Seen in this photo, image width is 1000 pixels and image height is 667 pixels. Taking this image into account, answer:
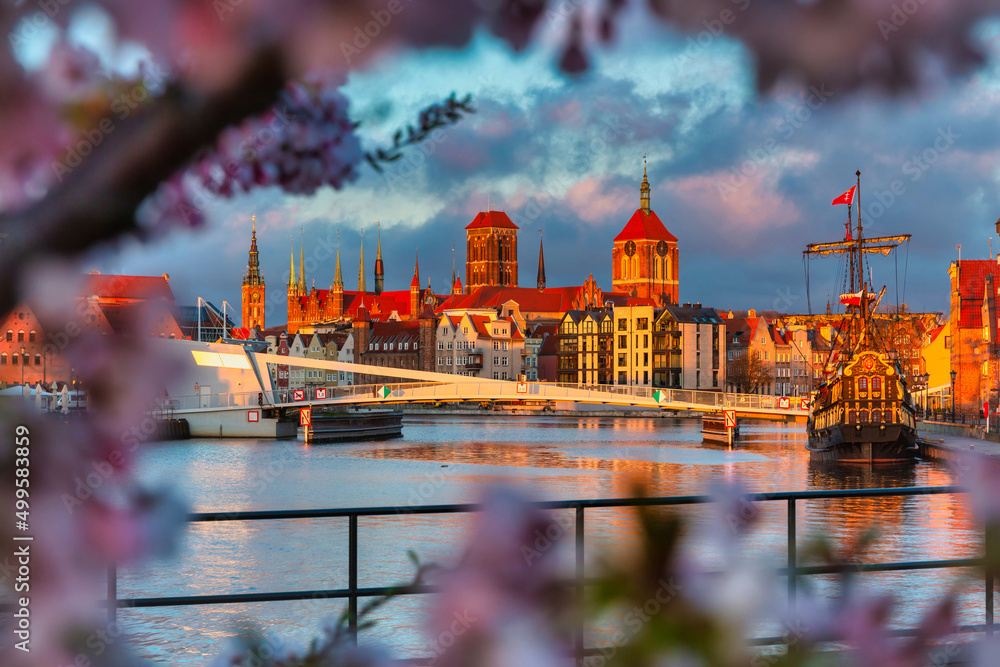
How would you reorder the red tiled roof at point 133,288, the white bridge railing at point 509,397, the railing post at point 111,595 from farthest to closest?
the white bridge railing at point 509,397 → the railing post at point 111,595 → the red tiled roof at point 133,288

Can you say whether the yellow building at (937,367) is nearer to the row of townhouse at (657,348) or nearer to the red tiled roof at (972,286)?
the red tiled roof at (972,286)

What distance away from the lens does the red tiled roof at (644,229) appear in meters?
142

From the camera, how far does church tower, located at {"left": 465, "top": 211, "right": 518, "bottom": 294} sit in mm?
155625

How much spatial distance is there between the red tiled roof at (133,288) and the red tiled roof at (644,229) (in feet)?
468

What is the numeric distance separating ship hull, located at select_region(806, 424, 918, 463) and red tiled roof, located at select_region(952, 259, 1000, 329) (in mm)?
20799

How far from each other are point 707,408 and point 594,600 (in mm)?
54665

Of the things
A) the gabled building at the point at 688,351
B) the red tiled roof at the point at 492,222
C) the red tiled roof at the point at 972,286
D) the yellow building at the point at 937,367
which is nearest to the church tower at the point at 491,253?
the red tiled roof at the point at 492,222

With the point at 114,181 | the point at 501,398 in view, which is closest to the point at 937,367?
the point at 501,398

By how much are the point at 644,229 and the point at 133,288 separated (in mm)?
143409

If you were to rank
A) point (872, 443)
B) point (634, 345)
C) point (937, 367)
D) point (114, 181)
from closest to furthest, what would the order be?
point (114, 181) < point (872, 443) < point (937, 367) < point (634, 345)

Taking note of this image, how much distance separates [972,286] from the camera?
6056 cm

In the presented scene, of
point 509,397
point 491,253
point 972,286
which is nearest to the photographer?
point 509,397

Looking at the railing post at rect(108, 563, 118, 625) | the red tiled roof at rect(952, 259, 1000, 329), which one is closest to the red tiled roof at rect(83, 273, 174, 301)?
the railing post at rect(108, 563, 118, 625)

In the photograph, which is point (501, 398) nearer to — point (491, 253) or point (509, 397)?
point (509, 397)
